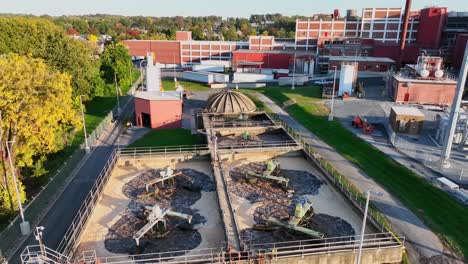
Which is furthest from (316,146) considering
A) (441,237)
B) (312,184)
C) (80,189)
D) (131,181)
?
(80,189)

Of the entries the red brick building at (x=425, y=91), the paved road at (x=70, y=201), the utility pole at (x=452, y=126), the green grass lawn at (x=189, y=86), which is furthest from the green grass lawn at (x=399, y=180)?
the green grass lawn at (x=189, y=86)

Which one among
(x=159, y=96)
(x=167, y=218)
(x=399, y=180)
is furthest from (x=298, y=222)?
(x=159, y=96)

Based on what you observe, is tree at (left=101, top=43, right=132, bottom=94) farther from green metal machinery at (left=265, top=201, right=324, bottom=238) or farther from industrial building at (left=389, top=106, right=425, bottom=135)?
green metal machinery at (left=265, top=201, right=324, bottom=238)

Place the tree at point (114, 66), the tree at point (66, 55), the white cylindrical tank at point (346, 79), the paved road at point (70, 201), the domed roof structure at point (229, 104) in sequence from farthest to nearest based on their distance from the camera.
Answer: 1. the tree at point (114, 66)
2. the white cylindrical tank at point (346, 79)
3. the tree at point (66, 55)
4. the domed roof structure at point (229, 104)
5. the paved road at point (70, 201)

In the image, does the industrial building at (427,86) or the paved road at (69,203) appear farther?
the industrial building at (427,86)

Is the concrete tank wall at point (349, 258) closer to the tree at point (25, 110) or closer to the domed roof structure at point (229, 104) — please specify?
the tree at point (25, 110)

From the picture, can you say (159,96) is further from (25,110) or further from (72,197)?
(72,197)
